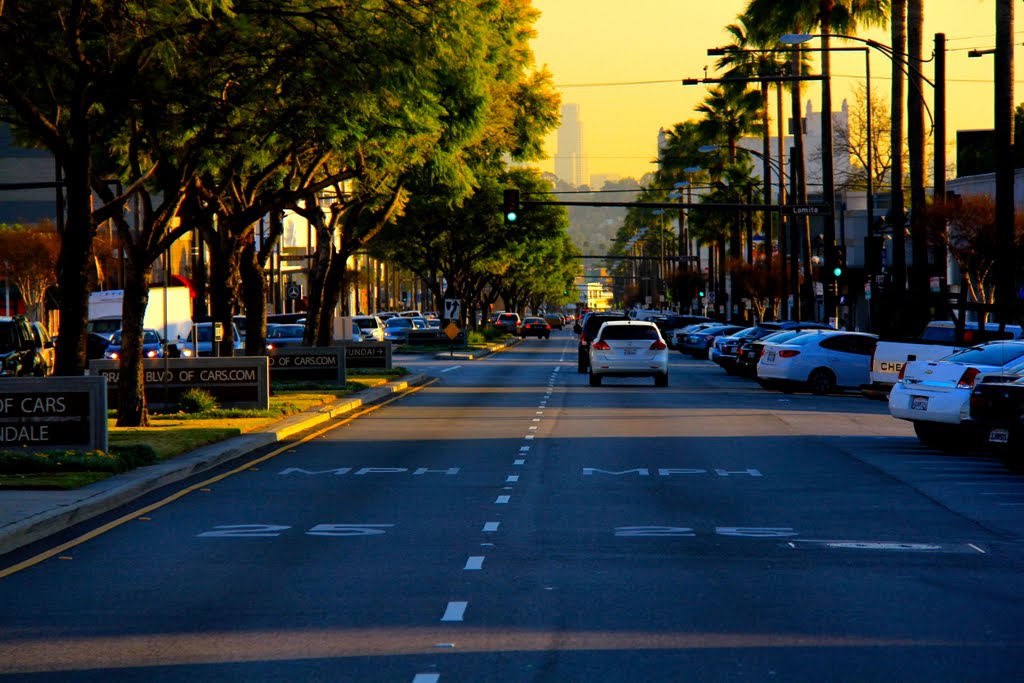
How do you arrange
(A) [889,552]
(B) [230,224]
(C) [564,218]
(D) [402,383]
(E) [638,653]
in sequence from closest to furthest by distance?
A: (E) [638,653]
(A) [889,552]
(B) [230,224]
(D) [402,383]
(C) [564,218]

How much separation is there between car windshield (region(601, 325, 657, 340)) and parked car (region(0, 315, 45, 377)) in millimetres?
15057

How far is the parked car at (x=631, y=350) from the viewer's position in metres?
42.0

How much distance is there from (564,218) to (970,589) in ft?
238

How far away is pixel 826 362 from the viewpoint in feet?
129

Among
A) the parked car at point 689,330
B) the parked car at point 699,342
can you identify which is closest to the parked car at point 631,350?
the parked car at point 699,342

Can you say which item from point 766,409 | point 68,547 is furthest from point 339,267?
point 68,547

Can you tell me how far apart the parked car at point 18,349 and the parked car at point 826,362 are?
1803 centimetres

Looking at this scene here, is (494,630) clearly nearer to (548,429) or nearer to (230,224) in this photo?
(548,429)

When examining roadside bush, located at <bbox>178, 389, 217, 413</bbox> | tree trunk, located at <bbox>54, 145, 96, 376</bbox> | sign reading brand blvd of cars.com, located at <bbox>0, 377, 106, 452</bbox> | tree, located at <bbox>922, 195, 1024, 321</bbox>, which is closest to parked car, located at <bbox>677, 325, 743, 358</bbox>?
tree, located at <bbox>922, 195, 1024, 321</bbox>

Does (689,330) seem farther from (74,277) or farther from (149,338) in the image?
(74,277)

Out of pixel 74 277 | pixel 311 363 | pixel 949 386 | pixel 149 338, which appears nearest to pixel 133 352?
pixel 74 277

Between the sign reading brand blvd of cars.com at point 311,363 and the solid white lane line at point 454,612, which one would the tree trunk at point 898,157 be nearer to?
the sign reading brand blvd of cars.com at point 311,363

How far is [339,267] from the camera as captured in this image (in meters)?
45.4

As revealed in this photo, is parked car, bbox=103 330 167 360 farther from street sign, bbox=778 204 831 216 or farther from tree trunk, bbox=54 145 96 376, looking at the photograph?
tree trunk, bbox=54 145 96 376
